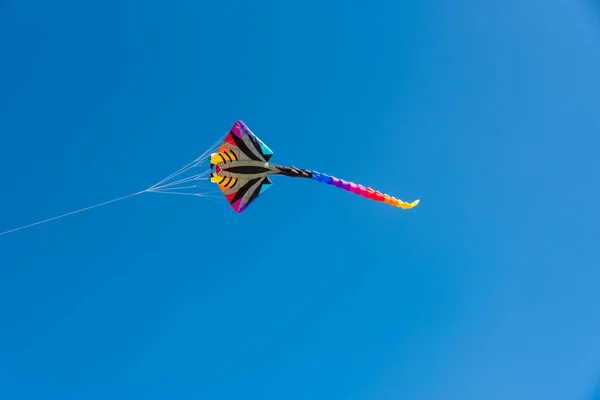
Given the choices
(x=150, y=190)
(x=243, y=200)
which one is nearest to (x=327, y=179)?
(x=243, y=200)

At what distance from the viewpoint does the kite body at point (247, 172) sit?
599 inches

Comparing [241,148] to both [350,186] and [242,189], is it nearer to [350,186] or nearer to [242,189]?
[242,189]

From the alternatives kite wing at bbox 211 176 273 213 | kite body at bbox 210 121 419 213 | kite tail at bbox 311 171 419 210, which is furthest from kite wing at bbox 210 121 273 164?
kite tail at bbox 311 171 419 210

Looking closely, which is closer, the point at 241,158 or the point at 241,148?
the point at 241,148

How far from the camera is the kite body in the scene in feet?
50.0

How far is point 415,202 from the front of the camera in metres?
16.9

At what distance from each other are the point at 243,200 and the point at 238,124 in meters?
2.88

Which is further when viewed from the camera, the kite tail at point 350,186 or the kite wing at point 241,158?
the kite tail at point 350,186

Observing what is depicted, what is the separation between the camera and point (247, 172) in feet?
51.4

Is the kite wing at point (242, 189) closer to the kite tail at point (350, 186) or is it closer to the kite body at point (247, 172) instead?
the kite body at point (247, 172)

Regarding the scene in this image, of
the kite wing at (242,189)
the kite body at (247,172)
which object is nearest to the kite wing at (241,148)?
the kite body at (247,172)

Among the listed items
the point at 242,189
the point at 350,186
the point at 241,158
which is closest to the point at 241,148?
the point at 241,158

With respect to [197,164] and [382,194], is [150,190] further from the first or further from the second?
[382,194]

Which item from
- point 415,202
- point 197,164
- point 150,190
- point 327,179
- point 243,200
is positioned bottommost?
→ point 415,202
